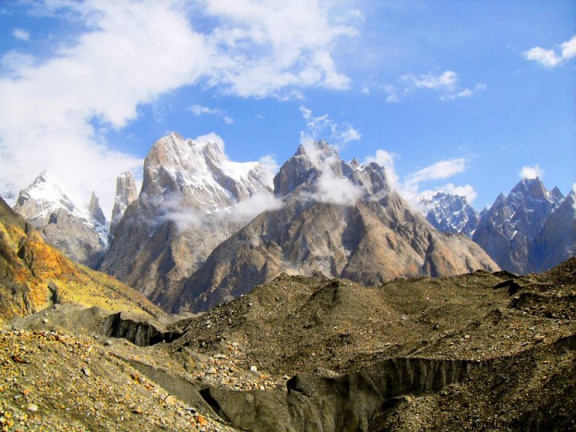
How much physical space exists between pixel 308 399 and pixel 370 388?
12.5 feet

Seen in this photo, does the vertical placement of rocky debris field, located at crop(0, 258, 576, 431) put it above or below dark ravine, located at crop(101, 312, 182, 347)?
above

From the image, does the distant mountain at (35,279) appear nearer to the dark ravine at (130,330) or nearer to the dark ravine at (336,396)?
the dark ravine at (130,330)

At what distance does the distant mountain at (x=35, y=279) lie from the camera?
95688mm

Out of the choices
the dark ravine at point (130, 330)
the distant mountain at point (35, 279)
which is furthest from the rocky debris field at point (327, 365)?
the distant mountain at point (35, 279)

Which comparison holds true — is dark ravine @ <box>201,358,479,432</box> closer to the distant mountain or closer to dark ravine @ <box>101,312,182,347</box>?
dark ravine @ <box>101,312,182,347</box>

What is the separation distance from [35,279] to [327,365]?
8625 cm

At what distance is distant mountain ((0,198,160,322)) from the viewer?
95688 millimetres

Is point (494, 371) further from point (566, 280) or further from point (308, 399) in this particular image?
point (566, 280)

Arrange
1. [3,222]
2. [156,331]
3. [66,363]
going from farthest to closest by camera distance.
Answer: [3,222], [156,331], [66,363]

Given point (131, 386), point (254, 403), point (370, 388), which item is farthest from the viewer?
point (370, 388)

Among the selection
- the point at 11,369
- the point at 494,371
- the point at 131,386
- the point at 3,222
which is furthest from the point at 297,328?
the point at 3,222

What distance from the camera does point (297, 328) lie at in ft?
147

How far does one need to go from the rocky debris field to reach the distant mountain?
4592 centimetres

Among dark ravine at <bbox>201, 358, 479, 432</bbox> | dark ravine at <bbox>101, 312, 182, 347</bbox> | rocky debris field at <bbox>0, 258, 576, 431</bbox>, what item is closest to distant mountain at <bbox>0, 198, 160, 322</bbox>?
dark ravine at <bbox>101, 312, 182, 347</bbox>
